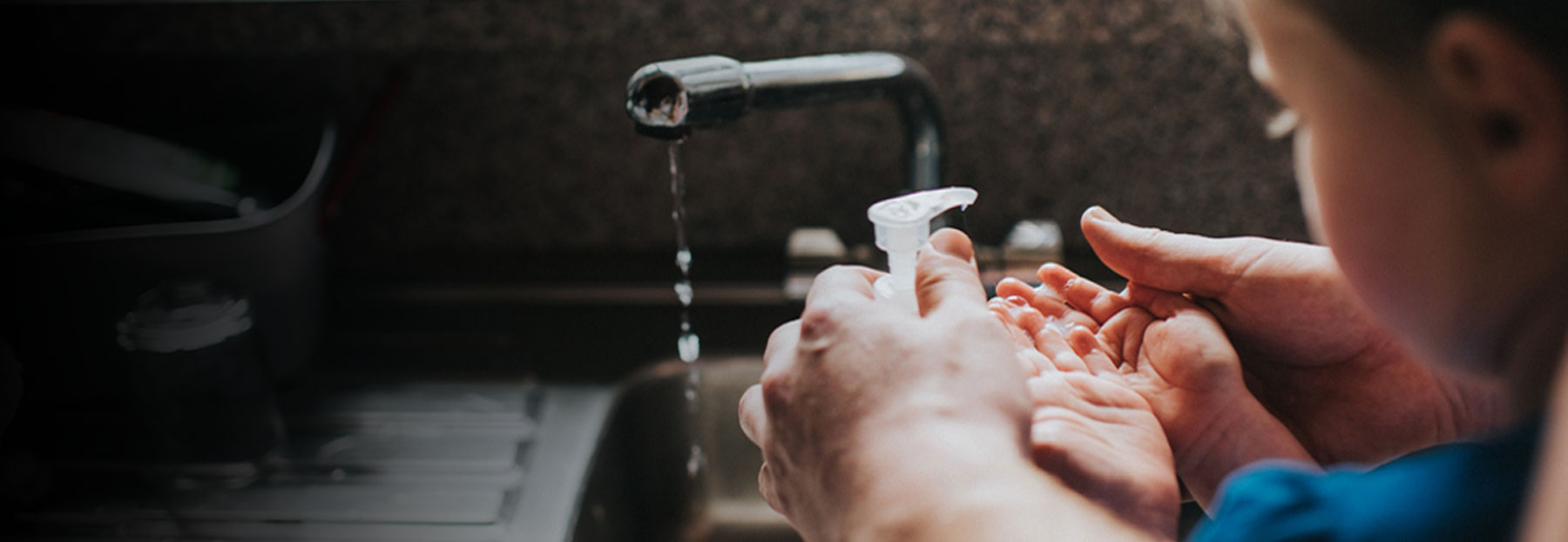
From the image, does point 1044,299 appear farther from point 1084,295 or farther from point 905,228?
point 905,228

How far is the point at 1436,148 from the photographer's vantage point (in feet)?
0.91

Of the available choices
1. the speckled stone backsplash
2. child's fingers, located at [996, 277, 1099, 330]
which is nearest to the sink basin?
the speckled stone backsplash

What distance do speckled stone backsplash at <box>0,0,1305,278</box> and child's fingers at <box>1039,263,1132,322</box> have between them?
0.33 meters

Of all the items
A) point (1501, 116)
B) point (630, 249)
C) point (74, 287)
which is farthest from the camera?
point (630, 249)

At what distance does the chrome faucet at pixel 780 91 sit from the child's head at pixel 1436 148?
1.04 ft

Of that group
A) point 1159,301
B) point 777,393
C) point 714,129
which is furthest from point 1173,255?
point 714,129

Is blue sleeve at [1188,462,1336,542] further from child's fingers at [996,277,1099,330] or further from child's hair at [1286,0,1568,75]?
child's fingers at [996,277,1099,330]

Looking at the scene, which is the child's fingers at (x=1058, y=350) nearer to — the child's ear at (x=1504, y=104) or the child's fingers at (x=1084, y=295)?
the child's fingers at (x=1084, y=295)

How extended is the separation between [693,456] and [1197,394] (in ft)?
1.62

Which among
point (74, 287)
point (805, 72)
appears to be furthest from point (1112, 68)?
point (74, 287)

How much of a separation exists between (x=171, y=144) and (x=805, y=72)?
598mm

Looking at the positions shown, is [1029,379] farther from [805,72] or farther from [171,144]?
[171,144]

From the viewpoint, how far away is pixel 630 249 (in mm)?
1028

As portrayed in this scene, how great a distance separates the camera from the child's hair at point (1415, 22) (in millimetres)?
241
